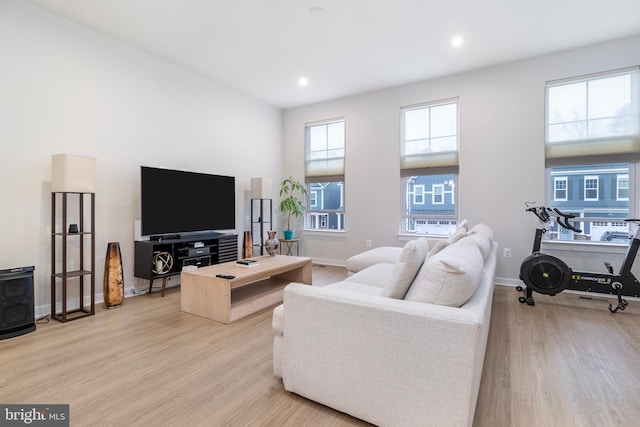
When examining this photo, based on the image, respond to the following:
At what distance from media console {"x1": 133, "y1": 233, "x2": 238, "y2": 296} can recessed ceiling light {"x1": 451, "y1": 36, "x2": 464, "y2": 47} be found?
3708 millimetres

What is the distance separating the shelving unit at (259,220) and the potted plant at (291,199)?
0.90ft

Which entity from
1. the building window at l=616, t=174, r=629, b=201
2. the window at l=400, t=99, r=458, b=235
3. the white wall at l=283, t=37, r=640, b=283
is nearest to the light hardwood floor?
the building window at l=616, t=174, r=629, b=201

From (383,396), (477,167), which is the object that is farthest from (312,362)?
(477,167)

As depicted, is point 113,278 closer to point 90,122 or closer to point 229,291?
point 229,291

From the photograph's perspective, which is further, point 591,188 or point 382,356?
point 591,188

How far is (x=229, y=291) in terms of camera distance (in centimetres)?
280

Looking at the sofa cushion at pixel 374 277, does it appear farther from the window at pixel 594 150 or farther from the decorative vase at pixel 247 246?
the window at pixel 594 150

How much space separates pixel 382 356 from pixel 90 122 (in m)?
3.70

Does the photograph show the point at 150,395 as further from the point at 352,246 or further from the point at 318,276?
the point at 352,246

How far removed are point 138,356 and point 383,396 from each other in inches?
69.5

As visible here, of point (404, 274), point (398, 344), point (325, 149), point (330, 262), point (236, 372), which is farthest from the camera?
point (325, 149)

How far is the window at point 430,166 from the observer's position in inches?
183

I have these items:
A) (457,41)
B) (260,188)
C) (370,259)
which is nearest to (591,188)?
(457,41)

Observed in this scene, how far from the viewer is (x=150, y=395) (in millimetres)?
1779
